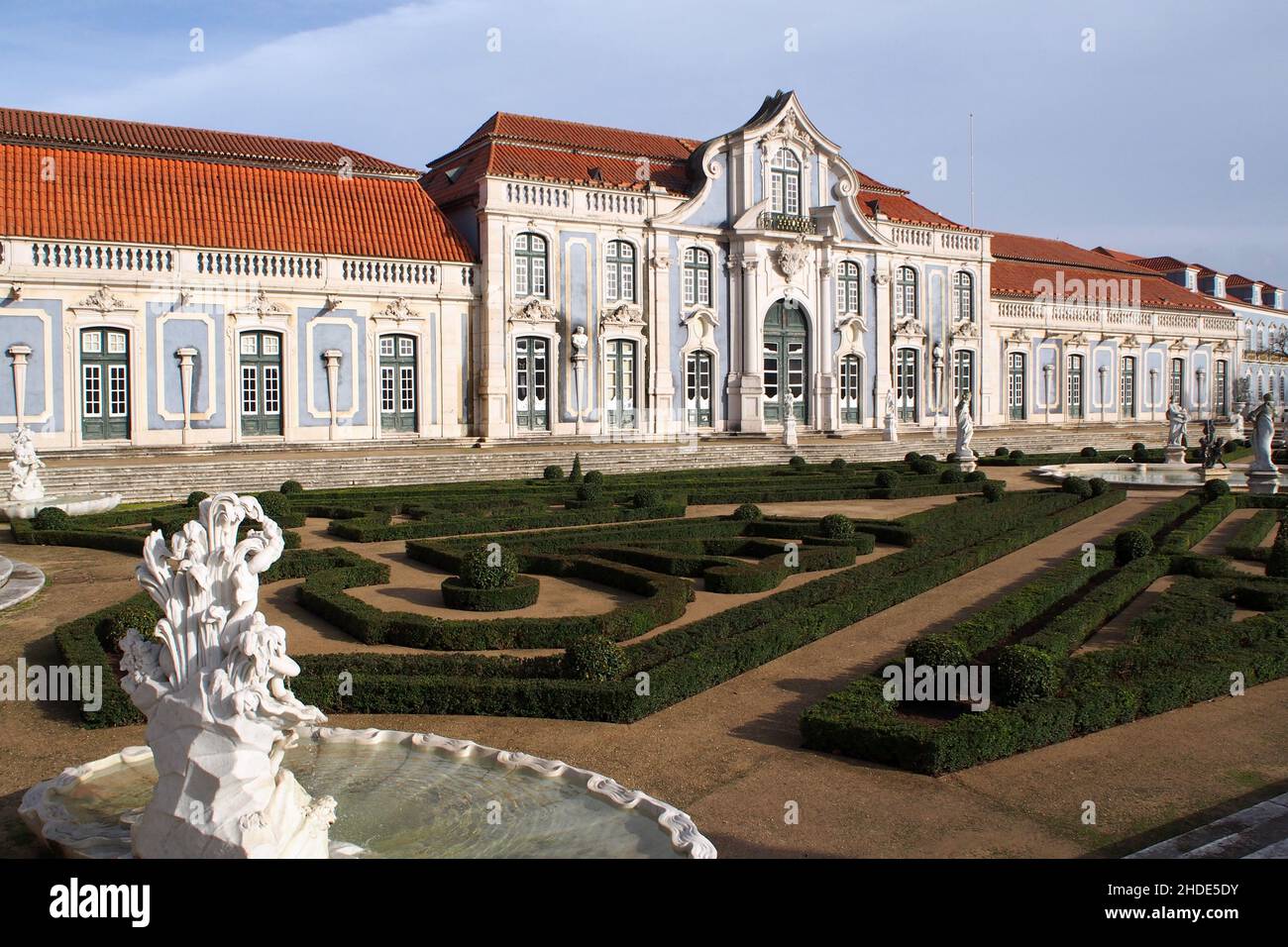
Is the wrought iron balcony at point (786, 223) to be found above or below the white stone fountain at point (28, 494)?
above

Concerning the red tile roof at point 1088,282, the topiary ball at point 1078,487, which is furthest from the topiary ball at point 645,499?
the red tile roof at point 1088,282

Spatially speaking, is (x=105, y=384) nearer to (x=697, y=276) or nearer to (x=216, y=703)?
(x=697, y=276)

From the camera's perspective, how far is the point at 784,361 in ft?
137

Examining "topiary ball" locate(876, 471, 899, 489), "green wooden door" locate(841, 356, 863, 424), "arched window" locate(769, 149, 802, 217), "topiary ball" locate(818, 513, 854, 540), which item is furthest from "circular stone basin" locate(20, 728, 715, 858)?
"green wooden door" locate(841, 356, 863, 424)

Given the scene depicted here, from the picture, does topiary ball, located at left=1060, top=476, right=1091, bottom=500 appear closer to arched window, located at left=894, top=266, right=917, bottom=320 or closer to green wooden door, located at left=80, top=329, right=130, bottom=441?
arched window, located at left=894, top=266, right=917, bottom=320

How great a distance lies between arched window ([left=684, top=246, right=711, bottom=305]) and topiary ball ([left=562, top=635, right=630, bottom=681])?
2987 centimetres

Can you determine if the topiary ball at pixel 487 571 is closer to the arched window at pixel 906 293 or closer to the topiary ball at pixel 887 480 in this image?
the topiary ball at pixel 887 480

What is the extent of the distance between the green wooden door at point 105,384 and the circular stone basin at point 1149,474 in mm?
23780

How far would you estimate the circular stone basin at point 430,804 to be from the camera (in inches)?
273

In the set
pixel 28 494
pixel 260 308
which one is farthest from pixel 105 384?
pixel 28 494

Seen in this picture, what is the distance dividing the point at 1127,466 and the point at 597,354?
16.7 m

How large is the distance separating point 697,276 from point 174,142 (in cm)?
1683

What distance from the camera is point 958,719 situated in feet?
29.9
